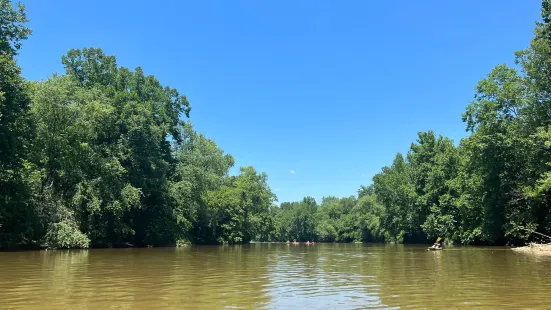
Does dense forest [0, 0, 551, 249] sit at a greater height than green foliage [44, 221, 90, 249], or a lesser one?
greater

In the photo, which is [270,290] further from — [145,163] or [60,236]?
[145,163]

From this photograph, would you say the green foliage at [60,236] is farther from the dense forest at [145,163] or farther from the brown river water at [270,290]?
the brown river water at [270,290]

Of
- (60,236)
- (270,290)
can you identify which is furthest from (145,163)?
(270,290)

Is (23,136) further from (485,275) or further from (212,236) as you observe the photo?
(212,236)

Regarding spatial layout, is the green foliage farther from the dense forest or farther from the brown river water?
the brown river water

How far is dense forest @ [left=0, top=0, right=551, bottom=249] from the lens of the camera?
113ft

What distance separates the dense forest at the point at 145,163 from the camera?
3456 centimetres

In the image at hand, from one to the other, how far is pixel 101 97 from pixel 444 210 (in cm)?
5122

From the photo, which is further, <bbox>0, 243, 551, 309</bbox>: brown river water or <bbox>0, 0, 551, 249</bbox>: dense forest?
<bbox>0, 0, 551, 249</bbox>: dense forest

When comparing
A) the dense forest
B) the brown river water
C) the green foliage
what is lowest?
the brown river water

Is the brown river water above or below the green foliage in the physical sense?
below

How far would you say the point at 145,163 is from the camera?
49562 millimetres

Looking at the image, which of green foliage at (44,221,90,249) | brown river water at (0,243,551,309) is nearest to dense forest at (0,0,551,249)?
green foliage at (44,221,90,249)

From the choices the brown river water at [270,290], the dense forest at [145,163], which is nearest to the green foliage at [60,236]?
the dense forest at [145,163]
